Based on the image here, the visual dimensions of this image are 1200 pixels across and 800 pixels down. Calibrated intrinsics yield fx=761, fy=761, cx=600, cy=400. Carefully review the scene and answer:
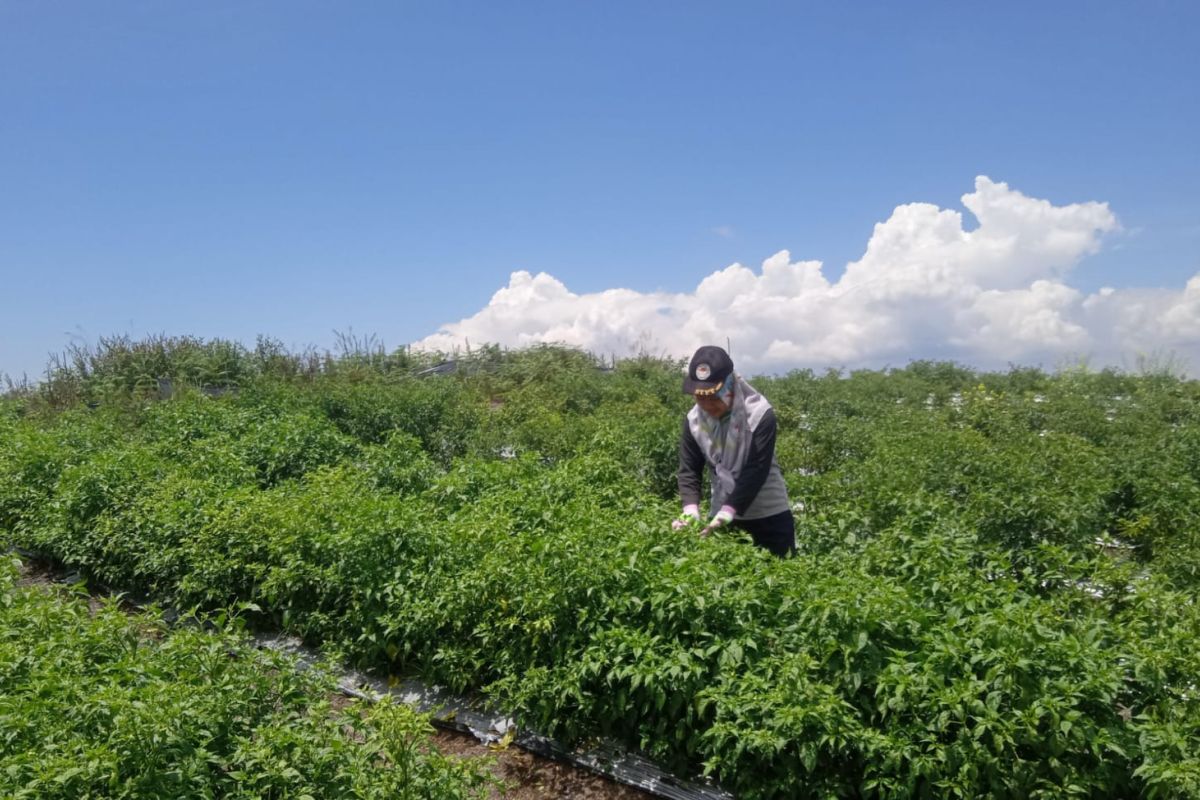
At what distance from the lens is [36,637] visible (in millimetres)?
3621

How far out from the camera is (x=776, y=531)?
4590 mm

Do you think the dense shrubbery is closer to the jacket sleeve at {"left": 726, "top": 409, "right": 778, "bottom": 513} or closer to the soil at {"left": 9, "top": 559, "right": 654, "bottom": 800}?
the soil at {"left": 9, "top": 559, "right": 654, "bottom": 800}

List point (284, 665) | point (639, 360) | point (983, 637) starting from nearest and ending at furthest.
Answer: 1. point (983, 637)
2. point (284, 665)
3. point (639, 360)

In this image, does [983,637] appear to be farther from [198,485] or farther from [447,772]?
[198,485]

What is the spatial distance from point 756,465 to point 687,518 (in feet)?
1.63

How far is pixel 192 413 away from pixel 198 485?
14.0 ft

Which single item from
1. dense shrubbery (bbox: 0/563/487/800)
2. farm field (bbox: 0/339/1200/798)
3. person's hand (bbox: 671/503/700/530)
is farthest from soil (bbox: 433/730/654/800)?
person's hand (bbox: 671/503/700/530)

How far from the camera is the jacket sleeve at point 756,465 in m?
4.33

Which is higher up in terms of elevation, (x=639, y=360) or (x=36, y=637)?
(x=639, y=360)

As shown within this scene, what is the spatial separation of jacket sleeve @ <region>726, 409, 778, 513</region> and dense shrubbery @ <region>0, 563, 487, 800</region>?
211cm

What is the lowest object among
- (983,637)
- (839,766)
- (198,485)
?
(839,766)

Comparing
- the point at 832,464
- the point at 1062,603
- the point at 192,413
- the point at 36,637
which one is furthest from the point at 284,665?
the point at 192,413

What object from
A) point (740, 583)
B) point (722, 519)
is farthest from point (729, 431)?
point (740, 583)

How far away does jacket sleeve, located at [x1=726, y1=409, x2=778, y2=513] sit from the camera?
433 cm
